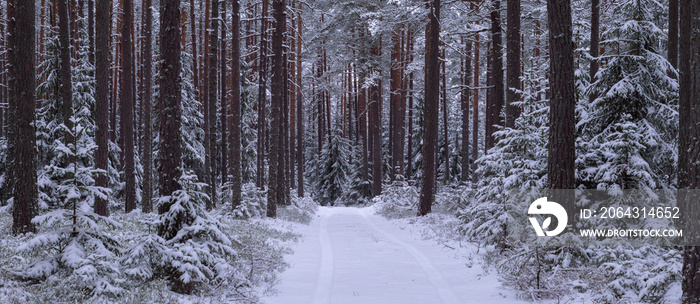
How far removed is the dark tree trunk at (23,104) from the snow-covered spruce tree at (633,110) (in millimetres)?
11577

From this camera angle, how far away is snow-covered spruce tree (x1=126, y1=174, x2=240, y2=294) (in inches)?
276

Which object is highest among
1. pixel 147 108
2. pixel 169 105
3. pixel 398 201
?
pixel 147 108

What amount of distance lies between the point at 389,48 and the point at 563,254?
79.6 feet

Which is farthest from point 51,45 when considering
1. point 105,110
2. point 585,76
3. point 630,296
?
point 630,296

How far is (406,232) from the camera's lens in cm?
1683

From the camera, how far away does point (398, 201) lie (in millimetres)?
25750

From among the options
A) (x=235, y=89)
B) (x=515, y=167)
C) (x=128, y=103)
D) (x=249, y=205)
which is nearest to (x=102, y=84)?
(x=128, y=103)

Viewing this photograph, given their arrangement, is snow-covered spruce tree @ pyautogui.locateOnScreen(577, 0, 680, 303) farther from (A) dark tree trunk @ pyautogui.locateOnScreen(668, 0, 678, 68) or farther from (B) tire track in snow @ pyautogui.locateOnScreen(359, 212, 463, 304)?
(B) tire track in snow @ pyautogui.locateOnScreen(359, 212, 463, 304)

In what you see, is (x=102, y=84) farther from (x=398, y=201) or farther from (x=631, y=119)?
(x=398, y=201)

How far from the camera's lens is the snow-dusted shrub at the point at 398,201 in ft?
76.8

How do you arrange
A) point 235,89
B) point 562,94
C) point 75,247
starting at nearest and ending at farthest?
point 75,247
point 562,94
point 235,89

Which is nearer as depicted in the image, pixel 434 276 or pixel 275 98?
pixel 434 276

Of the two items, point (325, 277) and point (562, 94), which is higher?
point (562, 94)

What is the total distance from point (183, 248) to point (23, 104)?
5982 millimetres
